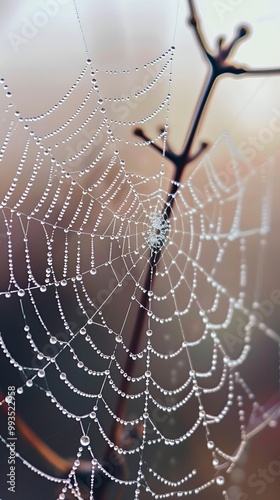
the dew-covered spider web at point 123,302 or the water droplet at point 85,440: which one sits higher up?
the dew-covered spider web at point 123,302

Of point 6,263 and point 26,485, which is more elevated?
point 6,263

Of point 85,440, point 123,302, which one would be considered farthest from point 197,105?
point 85,440

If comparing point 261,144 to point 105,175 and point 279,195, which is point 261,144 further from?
point 105,175

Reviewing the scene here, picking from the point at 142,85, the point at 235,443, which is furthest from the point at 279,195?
the point at 235,443

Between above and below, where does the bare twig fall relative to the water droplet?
above

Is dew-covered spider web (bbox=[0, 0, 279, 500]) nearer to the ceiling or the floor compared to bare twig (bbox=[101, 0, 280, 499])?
nearer to the floor

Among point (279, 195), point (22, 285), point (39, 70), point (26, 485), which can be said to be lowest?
point (26, 485)

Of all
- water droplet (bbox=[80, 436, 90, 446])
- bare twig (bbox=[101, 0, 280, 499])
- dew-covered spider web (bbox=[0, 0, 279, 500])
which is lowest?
water droplet (bbox=[80, 436, 90, 446])

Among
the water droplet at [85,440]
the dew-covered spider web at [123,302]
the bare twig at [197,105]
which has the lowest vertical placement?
the water droplet at [85,440]

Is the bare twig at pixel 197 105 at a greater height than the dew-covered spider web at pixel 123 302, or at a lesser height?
greater
